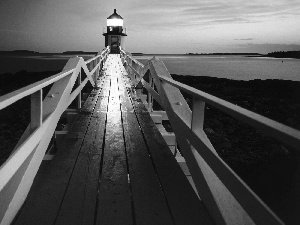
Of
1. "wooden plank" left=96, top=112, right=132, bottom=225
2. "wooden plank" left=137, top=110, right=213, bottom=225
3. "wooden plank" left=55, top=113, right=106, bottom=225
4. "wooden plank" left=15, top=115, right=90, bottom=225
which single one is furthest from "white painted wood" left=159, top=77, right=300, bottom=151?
"wooden plank" left=15, top=115, right=90, bottom=225

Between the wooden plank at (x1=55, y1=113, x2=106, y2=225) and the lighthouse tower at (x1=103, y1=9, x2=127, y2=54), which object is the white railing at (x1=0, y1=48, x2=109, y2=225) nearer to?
the wooden plank at (x1=55, y1=113, x2=106, y2=225)

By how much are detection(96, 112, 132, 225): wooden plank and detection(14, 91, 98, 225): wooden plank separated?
349 mm

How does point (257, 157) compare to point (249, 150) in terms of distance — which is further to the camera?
point (249, 150)

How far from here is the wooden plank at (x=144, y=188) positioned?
225 cm

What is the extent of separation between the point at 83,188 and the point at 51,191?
28 centimetres

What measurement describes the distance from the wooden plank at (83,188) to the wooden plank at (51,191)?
0.06 metres

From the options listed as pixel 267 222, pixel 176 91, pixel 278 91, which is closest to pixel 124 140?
pixel 176 91

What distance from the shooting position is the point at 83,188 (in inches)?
105

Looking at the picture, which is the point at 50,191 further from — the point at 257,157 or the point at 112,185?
the point at 257,157

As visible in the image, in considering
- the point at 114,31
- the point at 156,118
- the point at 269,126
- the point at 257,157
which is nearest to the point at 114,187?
the point at 269,126

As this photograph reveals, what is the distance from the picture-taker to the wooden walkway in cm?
222

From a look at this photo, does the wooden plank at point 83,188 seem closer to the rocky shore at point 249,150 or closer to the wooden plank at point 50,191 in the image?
the wooden plank at point 50,191

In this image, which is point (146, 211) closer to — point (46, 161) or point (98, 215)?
point (98, 215)

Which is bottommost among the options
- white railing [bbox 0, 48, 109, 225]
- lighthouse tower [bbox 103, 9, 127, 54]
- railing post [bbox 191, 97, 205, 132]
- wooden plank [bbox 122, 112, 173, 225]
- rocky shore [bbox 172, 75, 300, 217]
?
rocky shore [bbox 172, 75, 300, 217]
